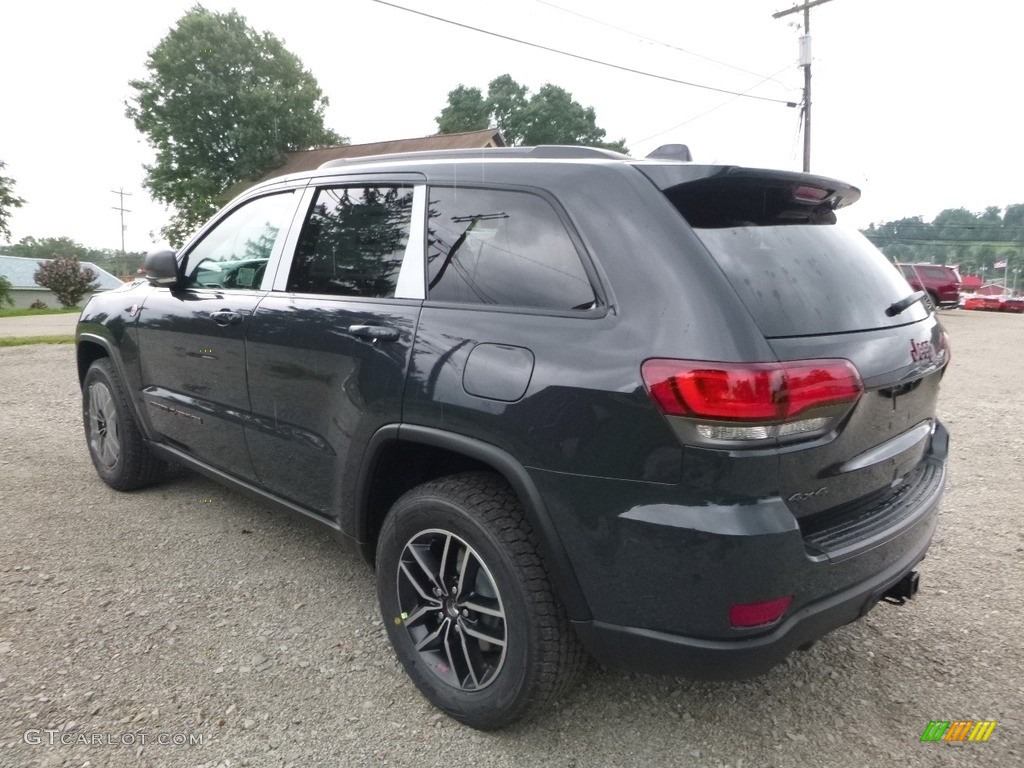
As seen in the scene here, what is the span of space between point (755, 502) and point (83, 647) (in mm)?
2496

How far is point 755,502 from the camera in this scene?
1720 mm

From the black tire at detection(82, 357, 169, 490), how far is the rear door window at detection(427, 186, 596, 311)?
2.59m

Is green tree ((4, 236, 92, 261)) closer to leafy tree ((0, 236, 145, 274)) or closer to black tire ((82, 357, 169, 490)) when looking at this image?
leafy tree ((0, 236, 145, 274))

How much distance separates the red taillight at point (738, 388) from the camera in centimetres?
171

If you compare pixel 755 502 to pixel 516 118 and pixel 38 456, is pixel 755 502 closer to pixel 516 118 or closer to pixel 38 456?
pixel 38 456

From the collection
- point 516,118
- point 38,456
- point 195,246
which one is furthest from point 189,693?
point 516,118

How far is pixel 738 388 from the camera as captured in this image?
171cm

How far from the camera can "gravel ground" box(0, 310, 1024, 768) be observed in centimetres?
218

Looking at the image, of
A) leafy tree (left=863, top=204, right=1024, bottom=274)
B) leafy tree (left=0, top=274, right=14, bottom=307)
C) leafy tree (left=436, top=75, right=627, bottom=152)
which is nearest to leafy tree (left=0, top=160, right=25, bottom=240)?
leafy tree (left=0, top=274, right=14, bottom=307)

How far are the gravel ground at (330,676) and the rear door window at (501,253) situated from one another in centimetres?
135

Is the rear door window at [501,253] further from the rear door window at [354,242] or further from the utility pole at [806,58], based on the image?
the utility pole at [806,58]

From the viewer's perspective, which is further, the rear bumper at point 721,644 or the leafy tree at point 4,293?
the leafy tree at point 4,293

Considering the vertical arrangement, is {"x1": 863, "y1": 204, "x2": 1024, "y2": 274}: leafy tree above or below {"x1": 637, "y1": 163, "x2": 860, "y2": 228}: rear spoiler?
above

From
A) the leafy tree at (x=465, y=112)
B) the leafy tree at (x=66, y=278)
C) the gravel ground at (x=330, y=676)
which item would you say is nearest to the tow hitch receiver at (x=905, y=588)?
the gravel ground at (x=330, y=676)
